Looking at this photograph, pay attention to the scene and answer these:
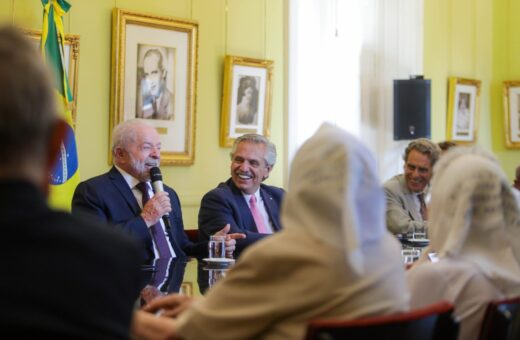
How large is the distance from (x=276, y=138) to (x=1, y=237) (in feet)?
19.7

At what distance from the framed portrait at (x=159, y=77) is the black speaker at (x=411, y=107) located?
2476mm

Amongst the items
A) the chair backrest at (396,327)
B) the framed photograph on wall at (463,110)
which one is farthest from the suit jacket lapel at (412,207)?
the chair backrest at (396,327)

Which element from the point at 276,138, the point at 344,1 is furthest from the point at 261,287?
the point at 344,1

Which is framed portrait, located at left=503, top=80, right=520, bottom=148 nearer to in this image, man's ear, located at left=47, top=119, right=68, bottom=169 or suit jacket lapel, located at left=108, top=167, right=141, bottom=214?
suit jacket lapel, located at left=108, top=167, right=141, bottom=214

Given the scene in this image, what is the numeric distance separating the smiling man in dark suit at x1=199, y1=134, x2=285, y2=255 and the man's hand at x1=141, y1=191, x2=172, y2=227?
413 mm

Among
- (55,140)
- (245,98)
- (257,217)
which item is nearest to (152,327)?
(55,140)

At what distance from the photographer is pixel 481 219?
8.23 feet

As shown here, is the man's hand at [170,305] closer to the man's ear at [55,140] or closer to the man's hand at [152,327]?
the man's hand at [152,327]

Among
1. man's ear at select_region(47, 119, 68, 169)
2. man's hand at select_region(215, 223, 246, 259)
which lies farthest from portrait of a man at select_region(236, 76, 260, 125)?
man's ear at select_region(47, 119, 68, 169)

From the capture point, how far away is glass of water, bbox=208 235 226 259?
13.3 ft

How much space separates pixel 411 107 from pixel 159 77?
115 inches

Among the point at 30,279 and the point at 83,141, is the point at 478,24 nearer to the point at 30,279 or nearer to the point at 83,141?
the point at 83,141

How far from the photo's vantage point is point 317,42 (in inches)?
295

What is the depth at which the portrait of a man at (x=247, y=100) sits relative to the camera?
6.92m
